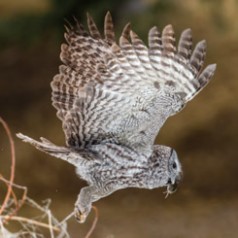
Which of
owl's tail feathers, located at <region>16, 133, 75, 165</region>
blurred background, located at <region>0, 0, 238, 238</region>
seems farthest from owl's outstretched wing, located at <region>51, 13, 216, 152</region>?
blurred background, located at <region>0, 0, 238, 238</region>

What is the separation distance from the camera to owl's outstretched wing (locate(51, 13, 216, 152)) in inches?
146

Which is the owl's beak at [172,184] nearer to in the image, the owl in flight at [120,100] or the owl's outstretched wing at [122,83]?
the owl in flight at [120,100]

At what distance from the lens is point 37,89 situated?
8672 millimetres

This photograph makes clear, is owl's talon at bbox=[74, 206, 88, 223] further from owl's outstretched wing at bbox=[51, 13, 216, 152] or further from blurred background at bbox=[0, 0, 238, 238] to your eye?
blurred background at bbox=[0, 0, 238, 238]

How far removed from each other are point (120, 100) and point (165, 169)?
32 centimetres

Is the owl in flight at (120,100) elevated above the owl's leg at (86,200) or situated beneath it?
elevated above

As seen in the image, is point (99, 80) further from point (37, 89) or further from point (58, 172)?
point (37, 89)

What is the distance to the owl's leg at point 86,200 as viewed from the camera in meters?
3.69

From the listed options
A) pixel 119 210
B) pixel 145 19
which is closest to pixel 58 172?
pixel 119 210

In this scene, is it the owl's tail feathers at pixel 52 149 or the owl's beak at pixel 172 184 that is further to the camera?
the owl's beak at pixel 172 184

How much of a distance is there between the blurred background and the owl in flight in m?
3.00

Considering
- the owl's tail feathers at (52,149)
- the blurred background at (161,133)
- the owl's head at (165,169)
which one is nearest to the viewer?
the owl's tail feathers at (52,149)

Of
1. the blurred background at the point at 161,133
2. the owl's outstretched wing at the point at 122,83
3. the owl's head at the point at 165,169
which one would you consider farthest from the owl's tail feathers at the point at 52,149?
the blurred background at the point at 161,133

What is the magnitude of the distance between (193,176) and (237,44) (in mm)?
1336
